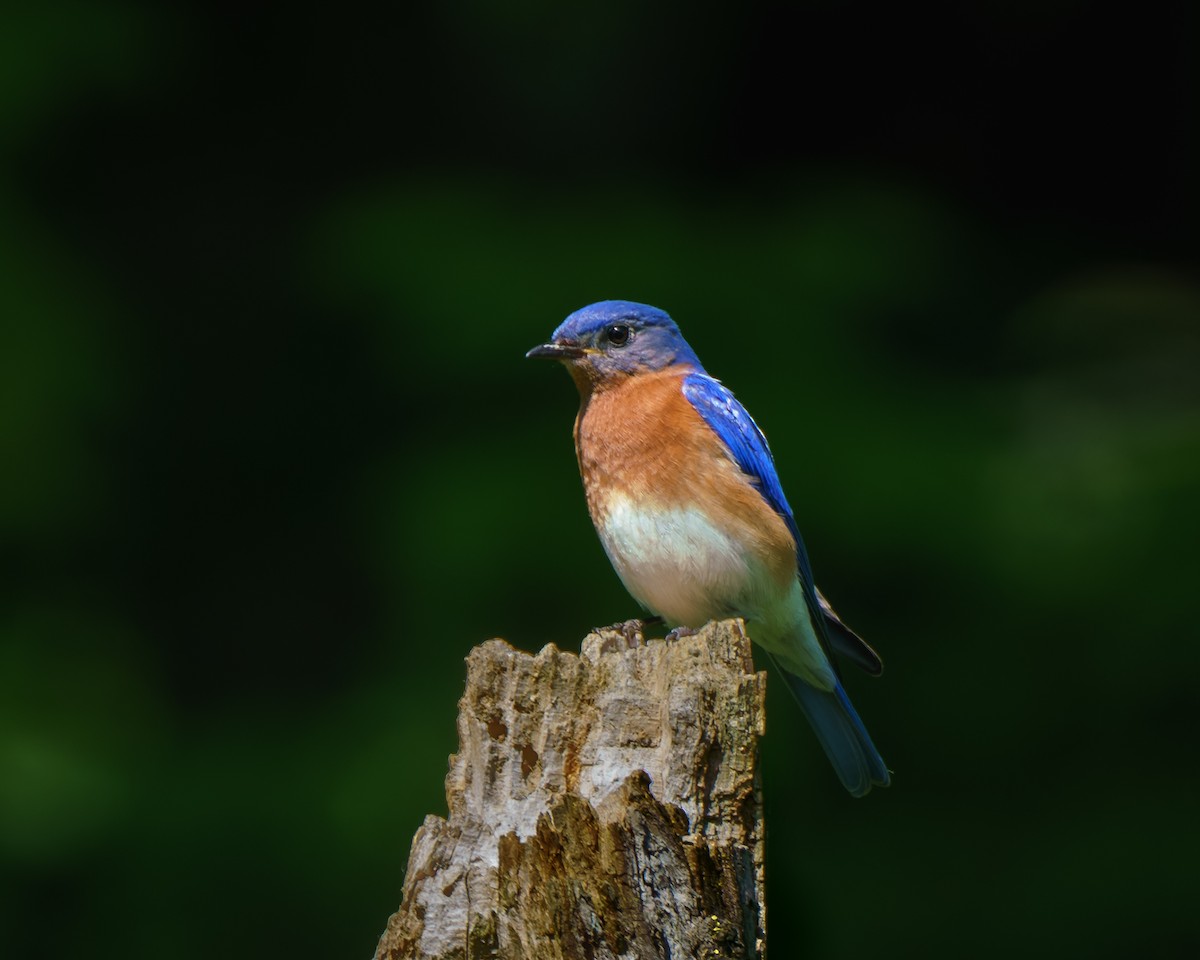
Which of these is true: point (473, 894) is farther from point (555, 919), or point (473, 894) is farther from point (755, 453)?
point (755, 453)

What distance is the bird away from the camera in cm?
388

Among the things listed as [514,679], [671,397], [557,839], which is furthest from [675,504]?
[557,839]

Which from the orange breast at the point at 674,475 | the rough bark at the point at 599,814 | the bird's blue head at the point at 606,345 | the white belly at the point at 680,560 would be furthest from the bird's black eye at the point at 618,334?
the rough bark at the point at 599,814

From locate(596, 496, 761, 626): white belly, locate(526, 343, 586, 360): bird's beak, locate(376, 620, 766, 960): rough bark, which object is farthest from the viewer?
locate(526, 343, 586, 360): bird's beak

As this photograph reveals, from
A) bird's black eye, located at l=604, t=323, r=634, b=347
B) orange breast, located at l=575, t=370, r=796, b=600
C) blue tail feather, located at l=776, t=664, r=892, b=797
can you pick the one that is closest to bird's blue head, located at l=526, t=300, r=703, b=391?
bird's black eye, located at l=604, t=323, r=634, b=347

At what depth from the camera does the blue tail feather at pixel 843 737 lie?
4.19 m

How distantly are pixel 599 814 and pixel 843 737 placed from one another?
1869 millimetres

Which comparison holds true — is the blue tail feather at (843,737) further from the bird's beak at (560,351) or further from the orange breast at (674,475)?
the bird's beak at (560,351)

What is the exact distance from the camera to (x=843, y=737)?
4.25 metres

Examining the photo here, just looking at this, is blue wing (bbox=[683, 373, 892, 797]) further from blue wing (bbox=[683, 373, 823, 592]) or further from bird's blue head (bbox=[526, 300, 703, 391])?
bird's blue head (bbox=[526, 300, 703, 391])

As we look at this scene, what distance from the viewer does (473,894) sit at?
2.62 m

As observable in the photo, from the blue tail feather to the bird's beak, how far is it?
1.12m

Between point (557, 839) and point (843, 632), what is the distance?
5.81 feet

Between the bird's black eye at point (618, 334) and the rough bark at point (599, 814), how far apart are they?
1.44 meters
